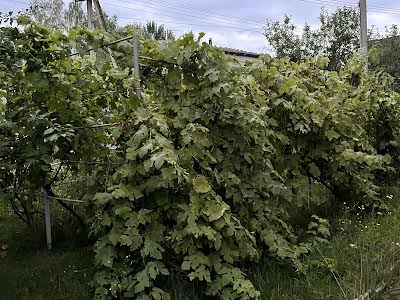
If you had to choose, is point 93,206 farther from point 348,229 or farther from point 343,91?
point 343,91

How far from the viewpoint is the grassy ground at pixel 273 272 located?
149 inches

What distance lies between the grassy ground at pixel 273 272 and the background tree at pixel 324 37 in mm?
15536

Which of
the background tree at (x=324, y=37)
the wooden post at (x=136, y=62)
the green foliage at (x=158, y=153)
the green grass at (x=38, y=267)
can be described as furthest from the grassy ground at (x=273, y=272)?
the background tree at (x=324, y=37)

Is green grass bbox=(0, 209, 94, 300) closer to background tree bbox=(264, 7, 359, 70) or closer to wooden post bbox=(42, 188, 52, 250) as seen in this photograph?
wooden post bbox=(42, 188, 52, 250)

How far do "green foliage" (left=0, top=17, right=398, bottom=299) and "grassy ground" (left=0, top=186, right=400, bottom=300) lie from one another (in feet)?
0.48

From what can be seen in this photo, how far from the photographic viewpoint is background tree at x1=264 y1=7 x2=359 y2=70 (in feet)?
65.1

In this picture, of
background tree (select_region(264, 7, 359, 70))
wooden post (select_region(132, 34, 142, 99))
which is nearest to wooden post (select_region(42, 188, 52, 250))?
wooden post (select_region(132, 34, 142, 99))


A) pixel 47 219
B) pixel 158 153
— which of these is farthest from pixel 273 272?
pixel 47 219

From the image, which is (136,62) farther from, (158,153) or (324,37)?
(324,37)

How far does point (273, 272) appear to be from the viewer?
3994 millimetres

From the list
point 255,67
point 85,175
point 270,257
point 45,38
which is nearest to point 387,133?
point 255,67

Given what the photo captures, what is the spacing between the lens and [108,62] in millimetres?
3727

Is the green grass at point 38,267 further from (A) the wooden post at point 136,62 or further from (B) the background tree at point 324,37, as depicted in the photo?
(B) the background tree at point 324,37

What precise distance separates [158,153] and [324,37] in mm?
18630
